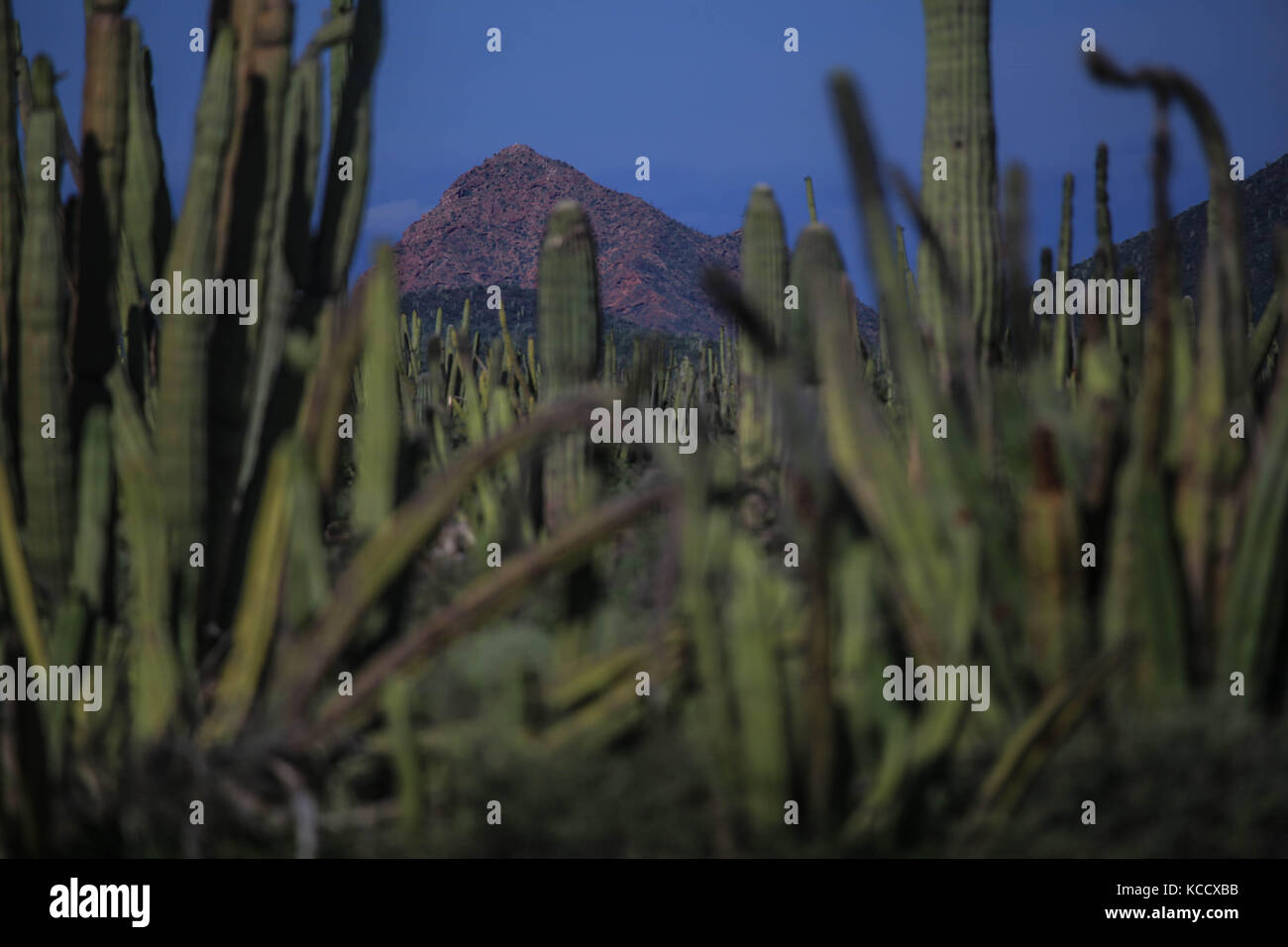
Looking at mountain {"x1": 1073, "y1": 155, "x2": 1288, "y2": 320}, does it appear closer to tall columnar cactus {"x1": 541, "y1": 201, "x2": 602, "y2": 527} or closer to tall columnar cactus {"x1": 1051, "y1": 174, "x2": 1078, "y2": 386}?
tall columnar cactus {"x1": 1051, "y1": 174, "x2": 1078, "y2": 386}

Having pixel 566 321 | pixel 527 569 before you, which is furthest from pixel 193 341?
pixel 566 321

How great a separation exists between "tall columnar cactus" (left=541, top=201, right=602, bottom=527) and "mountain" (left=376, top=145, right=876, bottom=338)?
3097 cm

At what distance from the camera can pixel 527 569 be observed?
4.93 ft

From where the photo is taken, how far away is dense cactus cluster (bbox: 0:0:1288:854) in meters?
1.42

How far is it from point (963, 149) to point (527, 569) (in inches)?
56.5

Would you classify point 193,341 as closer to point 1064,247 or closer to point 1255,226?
point 1064,247

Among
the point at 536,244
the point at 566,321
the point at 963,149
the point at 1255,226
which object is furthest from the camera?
the point at 536,244

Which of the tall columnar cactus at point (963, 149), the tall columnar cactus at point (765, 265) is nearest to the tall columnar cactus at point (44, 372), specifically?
the tall columnar cactus at point (963, 149)

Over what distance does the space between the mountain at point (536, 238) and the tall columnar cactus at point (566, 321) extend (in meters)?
31.0

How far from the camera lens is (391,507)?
1812mm

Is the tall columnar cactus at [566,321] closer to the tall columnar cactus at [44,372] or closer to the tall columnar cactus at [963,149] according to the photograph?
the tall columnar cactus at [963,149]

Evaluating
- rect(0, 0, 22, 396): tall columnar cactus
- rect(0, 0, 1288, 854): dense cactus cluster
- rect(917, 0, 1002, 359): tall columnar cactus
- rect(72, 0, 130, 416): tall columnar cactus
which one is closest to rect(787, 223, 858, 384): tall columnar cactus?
rect(917, 0, 1002, 359): tall columnar cactus
